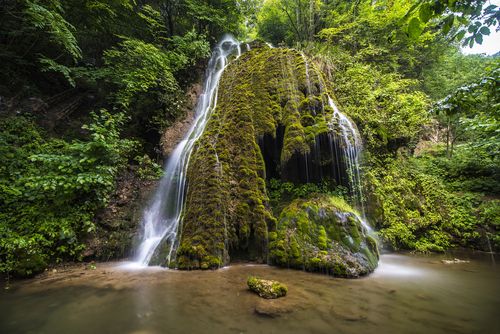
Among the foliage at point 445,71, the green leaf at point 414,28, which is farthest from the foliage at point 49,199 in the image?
the foliage at point 445,71

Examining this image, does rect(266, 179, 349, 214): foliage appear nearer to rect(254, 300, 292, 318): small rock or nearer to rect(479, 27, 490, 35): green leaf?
rect(254, 300, 292, 318): small rock

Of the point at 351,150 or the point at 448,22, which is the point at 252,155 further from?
the point at 448,22

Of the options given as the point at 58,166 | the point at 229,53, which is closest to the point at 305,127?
the point at 58,166

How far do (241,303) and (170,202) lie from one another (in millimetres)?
4050

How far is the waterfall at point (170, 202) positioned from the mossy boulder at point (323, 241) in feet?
7.26

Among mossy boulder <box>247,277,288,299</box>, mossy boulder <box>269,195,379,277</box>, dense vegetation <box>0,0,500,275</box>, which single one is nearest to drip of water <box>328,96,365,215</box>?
dense vegetation <box>0,0,500,275</box>

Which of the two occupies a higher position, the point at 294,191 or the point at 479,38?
the point at 479,38

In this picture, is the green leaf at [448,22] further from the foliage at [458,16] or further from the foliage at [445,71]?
the foliage at [445,71]

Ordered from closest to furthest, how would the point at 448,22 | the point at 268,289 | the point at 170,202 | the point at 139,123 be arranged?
1. the point at 448,22
2. the point at 268,289
3. the point at 170,202
4. the point at 139,123

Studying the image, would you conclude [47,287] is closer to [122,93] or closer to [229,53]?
[122,93]

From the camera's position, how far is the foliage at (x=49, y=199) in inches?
165

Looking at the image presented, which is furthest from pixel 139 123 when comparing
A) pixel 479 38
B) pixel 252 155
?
pixel 479 38

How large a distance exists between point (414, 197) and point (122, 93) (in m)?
9.65

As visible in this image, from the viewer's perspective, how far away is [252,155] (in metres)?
5.75
